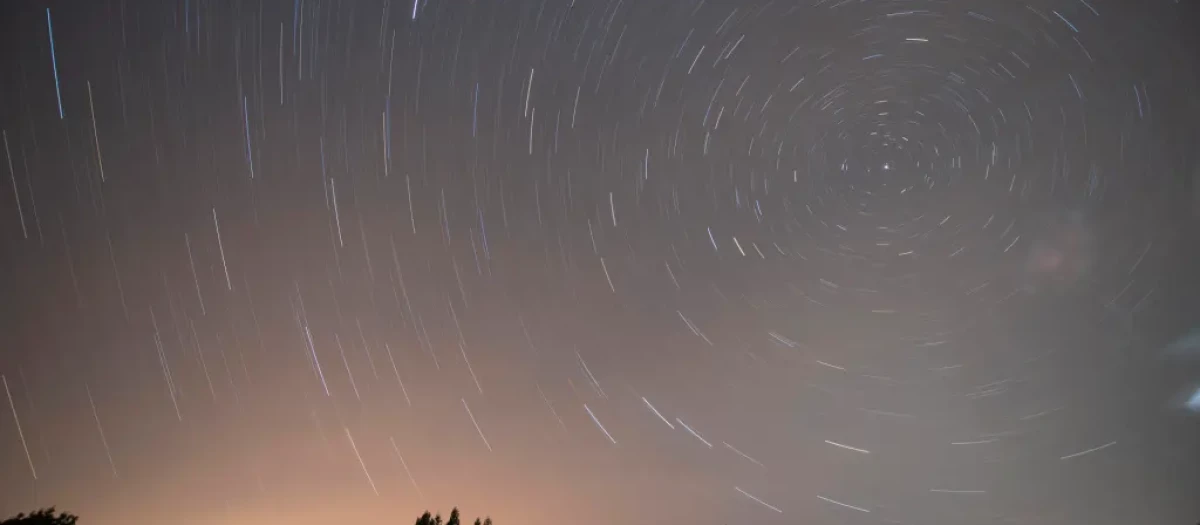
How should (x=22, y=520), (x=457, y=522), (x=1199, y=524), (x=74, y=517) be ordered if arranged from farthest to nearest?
(x=1199, y=524) < (x=457, y=522) < (x=74, y=517) < (x=22, y=520)

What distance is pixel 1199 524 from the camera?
41281 mm

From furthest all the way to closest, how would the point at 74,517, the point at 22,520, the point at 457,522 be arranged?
the point at 457,522 < the point at 74,517 < the point at 22,520

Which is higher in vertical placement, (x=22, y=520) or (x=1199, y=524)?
(x=22, y=520)

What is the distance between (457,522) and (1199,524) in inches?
1769

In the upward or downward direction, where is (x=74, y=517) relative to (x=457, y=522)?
upward

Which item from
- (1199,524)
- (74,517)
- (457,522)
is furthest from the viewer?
(1199,524)

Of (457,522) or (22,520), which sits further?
(457,522)

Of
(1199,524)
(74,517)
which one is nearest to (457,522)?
(74,517)

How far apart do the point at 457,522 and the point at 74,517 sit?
566 inches

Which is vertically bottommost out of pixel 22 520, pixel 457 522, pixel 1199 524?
pixel 1199 524

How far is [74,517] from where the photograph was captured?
2533cm

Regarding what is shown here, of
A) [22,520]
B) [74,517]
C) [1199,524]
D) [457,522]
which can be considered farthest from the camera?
[1199,524]

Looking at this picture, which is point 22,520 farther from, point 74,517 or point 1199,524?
point 1199,524

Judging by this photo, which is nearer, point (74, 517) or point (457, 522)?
point (74, 517)
